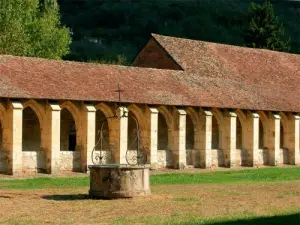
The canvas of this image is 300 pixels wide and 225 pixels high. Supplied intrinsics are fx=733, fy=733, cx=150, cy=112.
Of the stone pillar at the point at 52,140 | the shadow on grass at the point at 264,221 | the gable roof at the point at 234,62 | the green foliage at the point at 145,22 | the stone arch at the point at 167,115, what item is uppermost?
the green foliage at the point at 145,22

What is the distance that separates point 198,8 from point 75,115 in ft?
343

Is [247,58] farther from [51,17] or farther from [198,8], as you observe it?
[198,8]

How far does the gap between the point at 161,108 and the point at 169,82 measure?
201cm

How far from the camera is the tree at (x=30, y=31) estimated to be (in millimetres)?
47906

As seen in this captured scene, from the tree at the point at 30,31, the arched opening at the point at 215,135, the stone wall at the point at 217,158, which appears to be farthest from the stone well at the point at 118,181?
the tree at the point at 30,31

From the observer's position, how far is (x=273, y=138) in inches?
1640

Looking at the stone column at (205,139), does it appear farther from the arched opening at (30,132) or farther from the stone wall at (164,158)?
the arched opening at (30,132)

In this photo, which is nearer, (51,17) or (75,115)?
(75,115)

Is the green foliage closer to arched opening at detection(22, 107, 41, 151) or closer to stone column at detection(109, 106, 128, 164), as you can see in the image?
arched opening at detection(22, 107, 41, 151)

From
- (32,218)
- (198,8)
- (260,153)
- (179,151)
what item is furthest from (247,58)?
(198,8)

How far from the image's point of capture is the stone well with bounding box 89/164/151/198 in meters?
19.6

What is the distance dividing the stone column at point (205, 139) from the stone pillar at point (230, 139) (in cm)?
153

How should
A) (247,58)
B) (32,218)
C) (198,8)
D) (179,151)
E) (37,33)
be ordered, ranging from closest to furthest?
(32,218) → (179,151) → (247,58) → (37,33) → (198,8)

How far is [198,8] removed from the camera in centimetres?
13438
